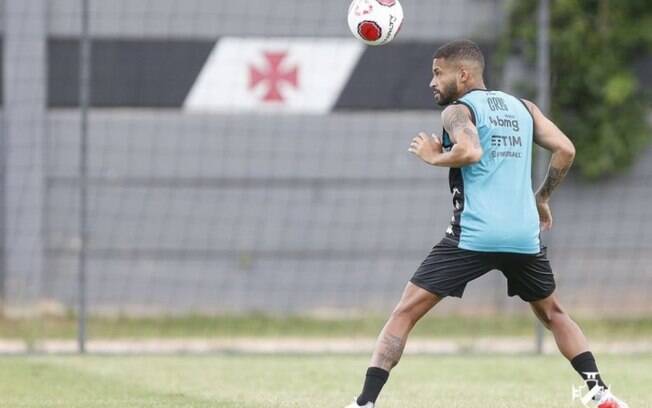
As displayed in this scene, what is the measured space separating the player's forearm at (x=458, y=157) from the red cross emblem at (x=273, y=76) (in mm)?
7826

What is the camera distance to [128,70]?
1447 cm

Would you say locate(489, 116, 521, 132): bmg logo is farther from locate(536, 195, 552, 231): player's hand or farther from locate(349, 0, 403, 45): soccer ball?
locate(349, 0, 403, 45): soccer ball

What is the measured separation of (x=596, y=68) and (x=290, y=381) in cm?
674

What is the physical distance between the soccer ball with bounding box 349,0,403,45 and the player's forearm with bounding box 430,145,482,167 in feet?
4.37

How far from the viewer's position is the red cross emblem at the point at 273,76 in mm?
14328

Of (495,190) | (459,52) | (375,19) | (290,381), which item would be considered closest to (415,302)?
(495,190)

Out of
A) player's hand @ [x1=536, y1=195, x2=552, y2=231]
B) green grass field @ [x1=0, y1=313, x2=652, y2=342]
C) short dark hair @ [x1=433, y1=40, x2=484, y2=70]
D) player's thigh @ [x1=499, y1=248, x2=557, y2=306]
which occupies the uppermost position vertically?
short dark hair @ [x1=433, y1=40, x2=484, y2=70]

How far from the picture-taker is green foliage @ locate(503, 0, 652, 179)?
14.7 metres

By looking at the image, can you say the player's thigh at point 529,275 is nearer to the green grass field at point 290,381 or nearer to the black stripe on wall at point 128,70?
the green grass field at point 290,381

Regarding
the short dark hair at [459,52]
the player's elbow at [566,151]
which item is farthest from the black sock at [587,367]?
the short dark hair at [459,52]

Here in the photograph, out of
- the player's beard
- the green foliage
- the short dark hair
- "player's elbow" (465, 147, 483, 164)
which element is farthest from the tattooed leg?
the green foliage

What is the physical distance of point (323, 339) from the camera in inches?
539

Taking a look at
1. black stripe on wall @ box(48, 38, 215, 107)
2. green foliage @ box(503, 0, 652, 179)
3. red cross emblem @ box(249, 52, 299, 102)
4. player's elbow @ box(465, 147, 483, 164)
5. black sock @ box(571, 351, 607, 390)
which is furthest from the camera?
green foliage @ box(503, 0, 652, 179)

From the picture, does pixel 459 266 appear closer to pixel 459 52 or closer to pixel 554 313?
pixel 554 313
